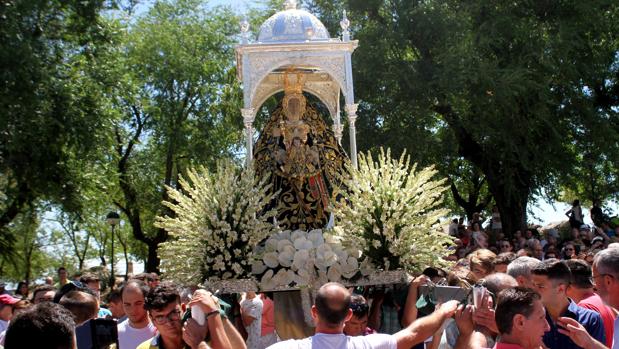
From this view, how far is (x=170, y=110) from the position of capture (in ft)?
108

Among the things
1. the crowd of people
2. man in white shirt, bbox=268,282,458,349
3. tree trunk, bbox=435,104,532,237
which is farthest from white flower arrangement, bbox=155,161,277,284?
tree trunk, bbox=435,104,532,237

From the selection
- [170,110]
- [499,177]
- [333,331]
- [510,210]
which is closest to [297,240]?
[333,331]

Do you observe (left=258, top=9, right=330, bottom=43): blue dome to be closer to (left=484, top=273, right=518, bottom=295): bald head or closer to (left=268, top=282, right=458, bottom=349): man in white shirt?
(left=484, top=273, right=518, bottom=295): bald head

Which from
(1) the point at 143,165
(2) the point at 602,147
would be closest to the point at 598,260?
(2) the point at 602,147

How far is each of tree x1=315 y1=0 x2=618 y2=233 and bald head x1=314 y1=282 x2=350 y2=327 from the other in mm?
18540

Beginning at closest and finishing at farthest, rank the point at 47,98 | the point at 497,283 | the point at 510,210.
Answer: the point at 497,283 < the point at 47,98 < the point at 510,210

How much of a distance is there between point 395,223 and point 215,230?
5.66 feet

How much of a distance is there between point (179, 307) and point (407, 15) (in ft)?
67.3

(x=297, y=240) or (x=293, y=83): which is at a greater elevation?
(x=293, y=83)

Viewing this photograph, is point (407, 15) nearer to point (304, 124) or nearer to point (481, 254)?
point (304, 124)

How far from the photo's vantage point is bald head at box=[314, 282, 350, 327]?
→ 538cm

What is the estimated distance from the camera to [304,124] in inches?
448

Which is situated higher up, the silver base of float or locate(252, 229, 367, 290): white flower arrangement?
locate(252, 229, 367, 290): white flower arrangement

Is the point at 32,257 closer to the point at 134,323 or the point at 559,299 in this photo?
the point at 134,323
